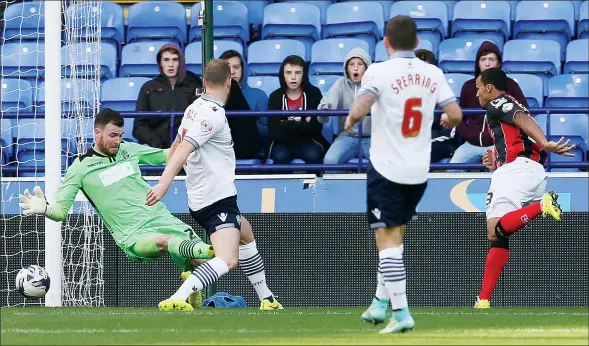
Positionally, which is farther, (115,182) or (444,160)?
(444,160)

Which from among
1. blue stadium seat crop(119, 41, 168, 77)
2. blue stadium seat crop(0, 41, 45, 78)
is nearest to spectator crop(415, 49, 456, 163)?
blue stadium seat crop(119, 41, 168, 77)

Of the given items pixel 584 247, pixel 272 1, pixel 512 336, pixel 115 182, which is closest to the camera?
pixel 512 336

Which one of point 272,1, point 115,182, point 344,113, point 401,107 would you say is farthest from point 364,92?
point 272,1

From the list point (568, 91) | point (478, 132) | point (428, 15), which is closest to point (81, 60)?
point (478, 132)

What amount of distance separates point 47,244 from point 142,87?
103 inches

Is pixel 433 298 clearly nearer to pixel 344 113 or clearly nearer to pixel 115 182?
pixel 344 113

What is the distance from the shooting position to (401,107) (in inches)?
324

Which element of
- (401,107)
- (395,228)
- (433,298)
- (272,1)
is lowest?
(433,298)

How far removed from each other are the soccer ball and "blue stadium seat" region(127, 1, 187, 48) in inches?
238

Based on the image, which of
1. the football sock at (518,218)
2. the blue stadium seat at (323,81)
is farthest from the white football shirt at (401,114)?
the blue stadium seat at (323,81)

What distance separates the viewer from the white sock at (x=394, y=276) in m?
8.02

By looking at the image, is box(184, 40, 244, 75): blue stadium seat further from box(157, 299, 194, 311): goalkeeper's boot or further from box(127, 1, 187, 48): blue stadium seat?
box(157, 299, 194, 311): goalkeeper's boot

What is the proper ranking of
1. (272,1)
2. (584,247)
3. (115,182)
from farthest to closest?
(272,1) < (584,247) < (115,182)

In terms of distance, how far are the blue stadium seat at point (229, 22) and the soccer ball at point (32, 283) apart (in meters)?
6.00
